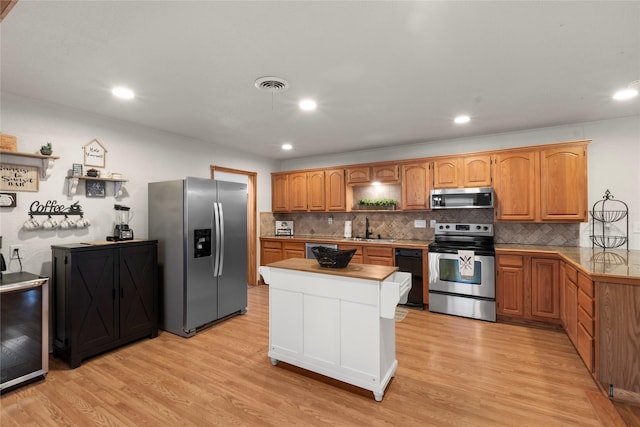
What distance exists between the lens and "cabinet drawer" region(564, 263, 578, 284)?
2.79 metres

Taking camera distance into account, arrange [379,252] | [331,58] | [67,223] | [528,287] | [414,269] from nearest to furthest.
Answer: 1. [331,58]
2. [67,223]
3. [528,287]
4. [414,269]
5. [379,252]

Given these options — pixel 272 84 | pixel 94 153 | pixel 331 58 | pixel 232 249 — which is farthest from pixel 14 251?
pixel 331 58

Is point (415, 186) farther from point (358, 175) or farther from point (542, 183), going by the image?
point (542, 183)

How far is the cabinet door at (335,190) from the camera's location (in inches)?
208

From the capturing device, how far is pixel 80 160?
10.5 feet

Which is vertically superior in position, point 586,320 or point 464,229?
point 464,229

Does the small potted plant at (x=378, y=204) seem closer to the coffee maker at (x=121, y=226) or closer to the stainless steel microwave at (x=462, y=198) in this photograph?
the stainless steel microwave at (x=462, y=198)

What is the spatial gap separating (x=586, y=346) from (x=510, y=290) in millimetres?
1230

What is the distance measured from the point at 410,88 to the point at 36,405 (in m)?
3.83

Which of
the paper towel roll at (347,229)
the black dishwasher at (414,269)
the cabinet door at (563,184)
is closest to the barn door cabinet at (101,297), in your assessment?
the paper towel roll at (347,229)

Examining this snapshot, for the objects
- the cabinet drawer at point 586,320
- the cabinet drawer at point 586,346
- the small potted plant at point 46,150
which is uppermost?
the small potted plant at point 46,150

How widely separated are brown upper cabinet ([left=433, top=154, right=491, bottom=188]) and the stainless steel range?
2.07ft

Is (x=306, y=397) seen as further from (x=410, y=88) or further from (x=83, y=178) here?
(x=83, y=178)

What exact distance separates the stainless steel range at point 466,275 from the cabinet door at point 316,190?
2.13m
